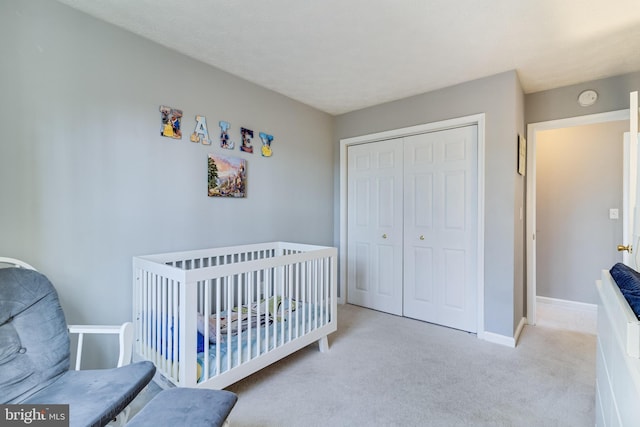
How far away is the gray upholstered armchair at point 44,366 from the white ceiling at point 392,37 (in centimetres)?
163

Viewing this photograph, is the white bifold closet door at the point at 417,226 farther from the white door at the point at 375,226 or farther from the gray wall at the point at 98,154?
the gray wall at the point at 98,154

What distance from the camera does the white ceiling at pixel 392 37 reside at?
5.68ft

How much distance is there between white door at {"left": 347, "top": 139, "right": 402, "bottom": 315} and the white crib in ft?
3.55

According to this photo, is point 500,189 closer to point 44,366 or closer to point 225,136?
point 225,136

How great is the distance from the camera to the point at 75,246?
1.78m

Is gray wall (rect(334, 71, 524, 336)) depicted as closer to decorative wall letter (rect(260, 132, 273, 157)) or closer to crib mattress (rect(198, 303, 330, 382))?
crib mattress (rect(198, 303, 330, 382))

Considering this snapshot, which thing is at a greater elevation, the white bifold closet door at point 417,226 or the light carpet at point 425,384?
the white bifold closet door at point 417,226

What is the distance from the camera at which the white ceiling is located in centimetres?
173

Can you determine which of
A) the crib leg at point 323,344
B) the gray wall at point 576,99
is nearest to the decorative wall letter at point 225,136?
the crib leg at point 323,344

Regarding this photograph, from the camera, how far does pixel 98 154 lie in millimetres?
1864

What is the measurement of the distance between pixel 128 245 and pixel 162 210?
320mm

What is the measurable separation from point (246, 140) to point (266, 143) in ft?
0.79

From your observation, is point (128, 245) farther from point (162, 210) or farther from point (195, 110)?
point (195, 110)

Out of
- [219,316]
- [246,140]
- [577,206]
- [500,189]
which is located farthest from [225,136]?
[577,206]
